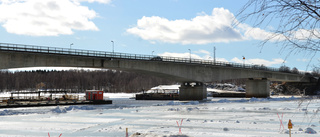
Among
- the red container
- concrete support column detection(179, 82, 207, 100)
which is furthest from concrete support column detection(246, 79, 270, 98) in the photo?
the red container

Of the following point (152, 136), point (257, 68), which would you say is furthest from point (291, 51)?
point (257, 68)

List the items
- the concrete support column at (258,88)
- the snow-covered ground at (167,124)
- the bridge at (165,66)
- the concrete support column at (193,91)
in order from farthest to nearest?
the concrete support column at (258,88), the concrete support column at (193,91), the bridge at (165,66), the snow-covered ground at (167,124)

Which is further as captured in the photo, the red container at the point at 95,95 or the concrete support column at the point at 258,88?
the concrete support column at the point at 258,88

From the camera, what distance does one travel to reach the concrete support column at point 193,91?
229 feet

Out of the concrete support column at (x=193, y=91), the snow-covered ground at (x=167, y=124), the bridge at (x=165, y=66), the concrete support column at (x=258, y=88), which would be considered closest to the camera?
the snow-covered ground at (x=167, y=124)

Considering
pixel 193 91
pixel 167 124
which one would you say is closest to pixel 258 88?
pixel 193 91

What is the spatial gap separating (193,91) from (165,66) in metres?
11.8

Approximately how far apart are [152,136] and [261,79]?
8534cm

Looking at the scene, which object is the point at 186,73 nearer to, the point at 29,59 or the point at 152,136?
the point at 29,59

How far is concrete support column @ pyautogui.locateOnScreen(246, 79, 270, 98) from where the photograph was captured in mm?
88312

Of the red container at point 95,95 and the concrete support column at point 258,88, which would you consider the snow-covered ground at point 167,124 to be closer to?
the red container at point 95,95

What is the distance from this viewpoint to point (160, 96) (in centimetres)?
8425

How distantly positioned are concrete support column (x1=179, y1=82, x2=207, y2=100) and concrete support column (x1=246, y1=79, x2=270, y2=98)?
82.6 ft

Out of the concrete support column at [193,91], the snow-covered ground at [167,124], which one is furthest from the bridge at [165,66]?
the snow-covered ground at [167,124]
